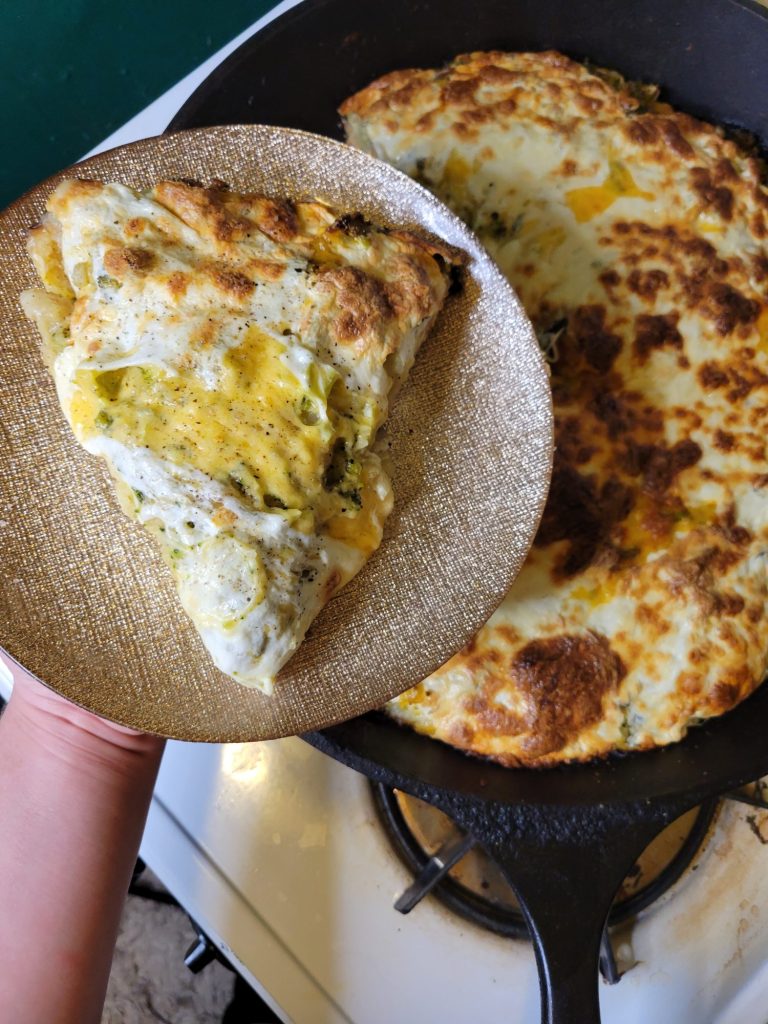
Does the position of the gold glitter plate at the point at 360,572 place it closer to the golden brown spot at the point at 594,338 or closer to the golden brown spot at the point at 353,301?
the golden brown spot at the point at 353,301

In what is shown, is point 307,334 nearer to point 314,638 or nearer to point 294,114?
point 314,638

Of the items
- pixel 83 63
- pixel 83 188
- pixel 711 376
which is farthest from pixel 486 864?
pixel 83 63

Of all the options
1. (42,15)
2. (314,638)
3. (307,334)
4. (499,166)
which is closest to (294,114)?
(499,166)

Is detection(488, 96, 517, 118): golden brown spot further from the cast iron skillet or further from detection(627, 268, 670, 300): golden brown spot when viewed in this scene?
detection(627, 268, 670, 300): golden brown spot

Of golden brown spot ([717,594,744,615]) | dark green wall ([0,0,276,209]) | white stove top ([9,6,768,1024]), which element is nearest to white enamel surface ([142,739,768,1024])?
white stove top ([9,6,768,1024])

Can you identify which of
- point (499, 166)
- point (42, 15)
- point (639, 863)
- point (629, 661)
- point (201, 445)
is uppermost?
point (499, 166)

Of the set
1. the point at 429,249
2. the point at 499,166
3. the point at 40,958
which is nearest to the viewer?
the point at 429,249

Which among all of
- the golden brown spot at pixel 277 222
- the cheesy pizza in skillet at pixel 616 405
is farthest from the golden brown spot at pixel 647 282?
the golden brown spot at pixel 277 222
